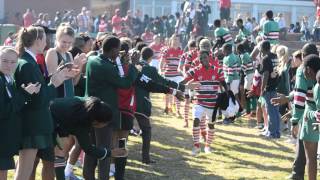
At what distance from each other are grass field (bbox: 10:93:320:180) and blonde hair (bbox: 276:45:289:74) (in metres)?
1.46

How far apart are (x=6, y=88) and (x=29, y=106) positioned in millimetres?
327

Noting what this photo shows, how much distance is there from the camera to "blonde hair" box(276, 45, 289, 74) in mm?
10727

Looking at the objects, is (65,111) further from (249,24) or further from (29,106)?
(249,24)

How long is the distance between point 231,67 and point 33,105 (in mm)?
8097

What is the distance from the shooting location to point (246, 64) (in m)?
13.4

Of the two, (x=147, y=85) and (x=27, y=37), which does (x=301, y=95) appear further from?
(x=27, y=37)

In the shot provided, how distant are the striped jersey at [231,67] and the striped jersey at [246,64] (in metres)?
0.38

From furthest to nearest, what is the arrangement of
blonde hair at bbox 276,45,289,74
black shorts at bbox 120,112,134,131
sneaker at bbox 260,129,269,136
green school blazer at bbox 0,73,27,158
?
sneaker at bbox 260,129,269,136 < blonde hair at bbox 276,45,289,74 < black shorts at bbox 120,112,134,131 < green school blazer at bbox 0,73,27,158

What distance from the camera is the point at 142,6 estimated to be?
128 feet

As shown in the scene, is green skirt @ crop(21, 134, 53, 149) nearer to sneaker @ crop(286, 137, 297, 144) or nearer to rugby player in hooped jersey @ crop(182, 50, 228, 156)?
rugby player in hooped jersey @ crop(182, 50, 228, 156)

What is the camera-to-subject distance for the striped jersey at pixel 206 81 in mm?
9462

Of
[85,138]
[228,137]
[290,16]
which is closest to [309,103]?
[85,138]

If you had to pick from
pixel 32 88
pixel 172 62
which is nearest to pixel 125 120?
pixel 32 88

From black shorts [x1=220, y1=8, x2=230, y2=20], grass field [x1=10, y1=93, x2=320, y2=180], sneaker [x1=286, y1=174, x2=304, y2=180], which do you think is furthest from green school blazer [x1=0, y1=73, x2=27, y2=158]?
black shorts [x1=220, y1=8, x2=230, y2=20]
